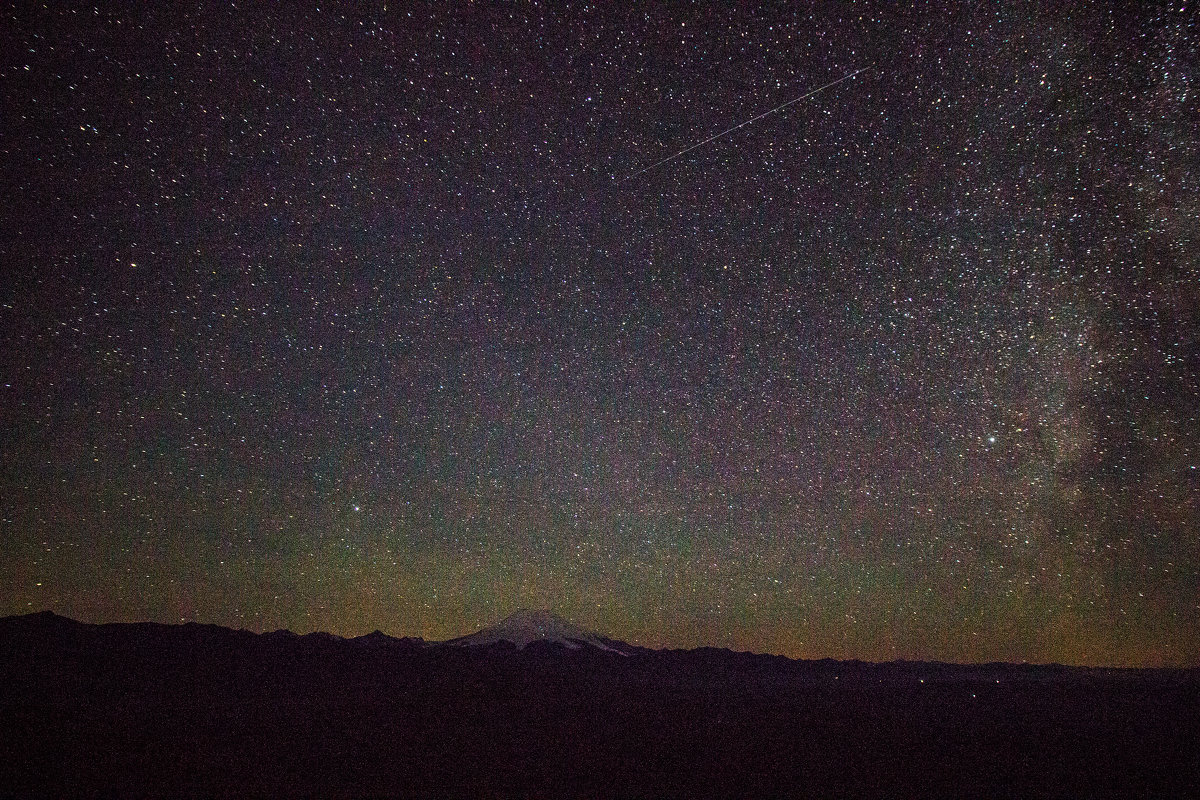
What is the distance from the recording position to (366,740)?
9.56 m

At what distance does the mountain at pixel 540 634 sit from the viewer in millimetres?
48131

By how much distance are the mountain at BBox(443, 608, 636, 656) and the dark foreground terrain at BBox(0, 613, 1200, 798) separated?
28.4 m

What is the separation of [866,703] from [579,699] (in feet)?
25.7

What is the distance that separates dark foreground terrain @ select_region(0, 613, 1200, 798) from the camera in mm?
7355

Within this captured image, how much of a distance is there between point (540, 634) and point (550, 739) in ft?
148

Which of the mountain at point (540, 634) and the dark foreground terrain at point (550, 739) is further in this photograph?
the mountain at point (540, 634)

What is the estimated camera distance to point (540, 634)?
52.9m

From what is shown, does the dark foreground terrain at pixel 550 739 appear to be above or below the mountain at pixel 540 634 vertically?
above

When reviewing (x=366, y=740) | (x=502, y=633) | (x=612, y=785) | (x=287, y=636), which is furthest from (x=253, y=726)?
(x=502, y=633)

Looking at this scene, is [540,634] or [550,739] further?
[540,634]

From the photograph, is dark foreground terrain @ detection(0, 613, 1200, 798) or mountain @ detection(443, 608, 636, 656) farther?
mountain @ detection(443, 608, 636, 656)

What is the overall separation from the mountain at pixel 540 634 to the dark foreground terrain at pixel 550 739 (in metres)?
28.4

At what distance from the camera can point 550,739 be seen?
10227 mm

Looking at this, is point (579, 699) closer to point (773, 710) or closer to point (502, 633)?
point (773, 710)
